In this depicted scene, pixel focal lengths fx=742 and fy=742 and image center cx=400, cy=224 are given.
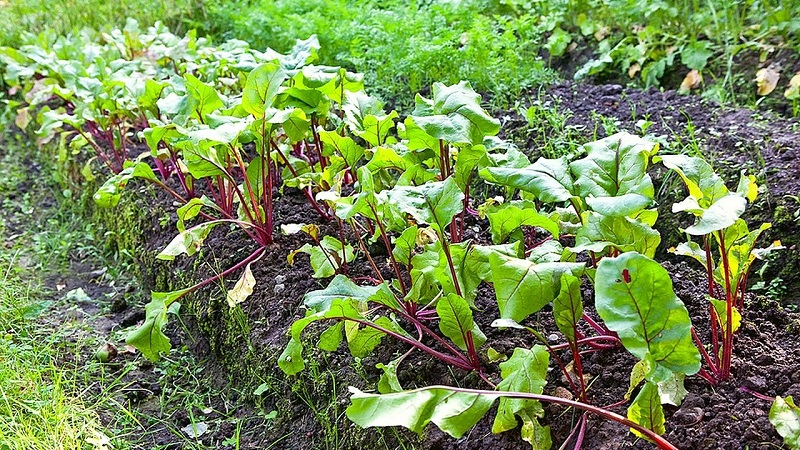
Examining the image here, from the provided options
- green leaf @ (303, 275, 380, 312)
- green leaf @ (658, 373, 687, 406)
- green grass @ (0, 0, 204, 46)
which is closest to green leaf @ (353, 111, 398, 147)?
green leaf @ (303, 275, 380, 312)

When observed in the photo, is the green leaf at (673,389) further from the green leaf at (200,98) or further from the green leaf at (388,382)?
the green leaf at (200,98)

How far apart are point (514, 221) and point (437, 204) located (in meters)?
0.20

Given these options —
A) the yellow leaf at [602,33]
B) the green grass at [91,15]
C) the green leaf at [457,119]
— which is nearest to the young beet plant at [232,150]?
the green leaf at [457,119]

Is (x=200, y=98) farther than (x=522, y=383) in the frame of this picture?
Yes

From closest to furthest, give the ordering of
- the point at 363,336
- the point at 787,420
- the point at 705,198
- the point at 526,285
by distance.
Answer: the point at 787,420 < the point at 526,285 < the point at 705,198 < the point at 363,336

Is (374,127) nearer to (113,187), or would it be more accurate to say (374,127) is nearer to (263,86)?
(263,86)

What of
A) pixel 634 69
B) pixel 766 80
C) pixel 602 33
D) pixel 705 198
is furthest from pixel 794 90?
pixel 705 198

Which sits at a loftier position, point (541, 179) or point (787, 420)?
point (541, 179)

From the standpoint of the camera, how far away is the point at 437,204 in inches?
72.1

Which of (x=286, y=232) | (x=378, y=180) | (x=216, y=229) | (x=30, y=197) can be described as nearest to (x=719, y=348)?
(x=378, y=180)

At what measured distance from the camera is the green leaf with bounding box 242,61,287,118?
237cm

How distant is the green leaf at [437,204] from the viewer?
1818 millimetres

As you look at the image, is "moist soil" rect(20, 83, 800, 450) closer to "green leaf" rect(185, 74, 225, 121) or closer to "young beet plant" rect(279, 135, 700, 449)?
"young beet plant" rect(279, 135, 700, 449)

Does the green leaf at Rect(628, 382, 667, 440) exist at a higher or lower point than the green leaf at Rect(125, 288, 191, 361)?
higher
